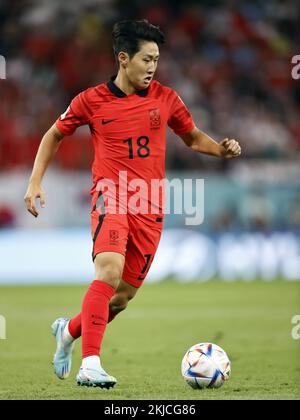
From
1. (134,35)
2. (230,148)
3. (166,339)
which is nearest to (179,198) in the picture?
(166,339)

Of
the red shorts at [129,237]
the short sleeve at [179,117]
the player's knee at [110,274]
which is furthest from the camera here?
the short sleeve at [179,117]

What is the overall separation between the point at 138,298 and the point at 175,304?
1183mm

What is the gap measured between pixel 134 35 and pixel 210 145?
2.99 ft

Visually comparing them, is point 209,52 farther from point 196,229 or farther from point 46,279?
point 46,279

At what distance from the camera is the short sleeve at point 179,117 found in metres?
6.10

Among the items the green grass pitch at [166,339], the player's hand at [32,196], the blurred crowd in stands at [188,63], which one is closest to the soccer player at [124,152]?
the player's hand at [32,196]

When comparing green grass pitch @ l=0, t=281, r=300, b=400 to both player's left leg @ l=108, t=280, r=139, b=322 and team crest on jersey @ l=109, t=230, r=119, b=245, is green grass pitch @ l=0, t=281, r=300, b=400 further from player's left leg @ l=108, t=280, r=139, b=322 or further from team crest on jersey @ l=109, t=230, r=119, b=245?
team crest on jersey @ l=109, t=230, r=119, b=245

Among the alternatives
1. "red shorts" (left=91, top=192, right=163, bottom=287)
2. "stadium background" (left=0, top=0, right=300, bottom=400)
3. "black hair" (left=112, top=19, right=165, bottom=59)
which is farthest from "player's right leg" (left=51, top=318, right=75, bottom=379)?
"black hair" (left=112, top=19, right=165, bottom=59)

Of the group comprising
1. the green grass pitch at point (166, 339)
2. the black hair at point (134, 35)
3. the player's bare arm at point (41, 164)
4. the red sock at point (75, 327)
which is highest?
the black hair at point (134, 35)

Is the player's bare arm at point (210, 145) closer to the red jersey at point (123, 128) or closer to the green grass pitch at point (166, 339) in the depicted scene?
the red jersey at point (123, 128)

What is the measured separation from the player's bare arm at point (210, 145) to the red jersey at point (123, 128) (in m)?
0.35

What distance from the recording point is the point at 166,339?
28.9 feet

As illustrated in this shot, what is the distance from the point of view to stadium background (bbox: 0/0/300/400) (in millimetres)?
7902

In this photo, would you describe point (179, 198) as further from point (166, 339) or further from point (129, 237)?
point (129, 237)
